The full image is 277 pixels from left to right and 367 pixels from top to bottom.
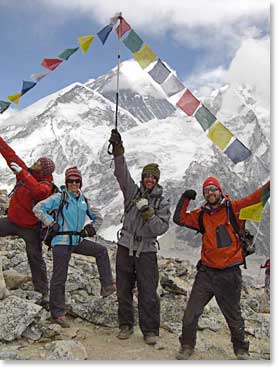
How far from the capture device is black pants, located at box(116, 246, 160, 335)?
241 inches

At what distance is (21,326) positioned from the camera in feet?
19.4

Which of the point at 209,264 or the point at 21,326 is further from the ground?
the point at 209,264

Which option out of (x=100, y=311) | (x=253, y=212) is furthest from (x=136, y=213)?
(x=100, y=311)

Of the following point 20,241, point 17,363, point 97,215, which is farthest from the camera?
point 20,241

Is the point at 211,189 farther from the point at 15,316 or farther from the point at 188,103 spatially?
the point at 15,316

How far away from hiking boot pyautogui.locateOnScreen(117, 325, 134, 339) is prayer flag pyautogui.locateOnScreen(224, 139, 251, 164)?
2.81 metres

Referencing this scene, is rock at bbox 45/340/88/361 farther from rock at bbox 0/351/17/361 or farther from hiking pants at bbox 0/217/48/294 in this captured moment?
hiking pants at bbox 0/217/48/294

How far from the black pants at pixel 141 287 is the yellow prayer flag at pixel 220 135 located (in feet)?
6.01

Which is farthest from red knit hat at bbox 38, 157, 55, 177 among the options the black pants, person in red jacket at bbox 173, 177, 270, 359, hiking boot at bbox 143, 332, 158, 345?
hiking boot at bbox 143, 332, 158, 345

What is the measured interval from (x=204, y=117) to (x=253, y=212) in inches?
69.9

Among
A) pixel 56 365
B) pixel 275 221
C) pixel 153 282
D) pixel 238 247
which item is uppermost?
pixel 275 221

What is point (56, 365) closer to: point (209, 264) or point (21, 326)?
point (21, 326)

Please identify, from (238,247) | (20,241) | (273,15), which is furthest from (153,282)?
(20,241)

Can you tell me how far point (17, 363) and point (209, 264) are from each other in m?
2.57
